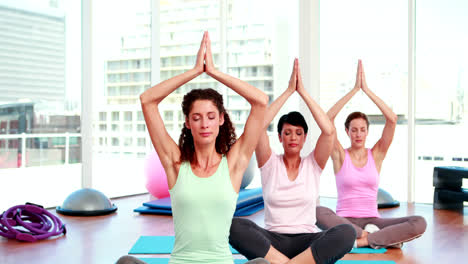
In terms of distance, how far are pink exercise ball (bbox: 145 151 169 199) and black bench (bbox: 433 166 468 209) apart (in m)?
2.71

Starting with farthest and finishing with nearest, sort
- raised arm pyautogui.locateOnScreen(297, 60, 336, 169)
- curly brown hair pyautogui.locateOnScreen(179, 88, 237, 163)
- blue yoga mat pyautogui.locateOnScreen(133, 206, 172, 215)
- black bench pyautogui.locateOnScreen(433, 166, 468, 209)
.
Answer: black bench pyautogui.locateOnScreen(433, 166, 468, 209)
blue yoga mat pyautogui.locateOnScreen(133, 206, 172, 215)
raised arm pyautogui.locateOnScreen(297, 60, 336, 169)
curly brown hair pyautogui.locateOnScreen(179, 88, 237, 163)

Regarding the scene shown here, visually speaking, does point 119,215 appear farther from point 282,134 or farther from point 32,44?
point 282,134

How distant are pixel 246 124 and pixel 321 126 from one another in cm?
58

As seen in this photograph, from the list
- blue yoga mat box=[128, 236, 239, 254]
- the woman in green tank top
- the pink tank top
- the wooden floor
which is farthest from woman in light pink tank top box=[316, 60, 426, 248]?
the woman in green tank top

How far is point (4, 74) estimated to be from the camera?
4301 mm

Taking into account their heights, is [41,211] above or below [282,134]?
below

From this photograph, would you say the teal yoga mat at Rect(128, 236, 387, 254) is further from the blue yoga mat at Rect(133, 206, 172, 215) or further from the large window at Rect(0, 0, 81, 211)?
the large window at Rect(0, 0, 81, 211)

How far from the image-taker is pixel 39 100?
461 cm

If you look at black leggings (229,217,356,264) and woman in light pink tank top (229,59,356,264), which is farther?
woman in light pink tank top (229,59,356,264)

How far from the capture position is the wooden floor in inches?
117

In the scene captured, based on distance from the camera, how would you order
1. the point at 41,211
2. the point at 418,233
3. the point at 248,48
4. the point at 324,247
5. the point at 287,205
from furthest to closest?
the point at 248,48
the point at 41,211
the point at 418,233
the point at 287,205
the point at 324,247

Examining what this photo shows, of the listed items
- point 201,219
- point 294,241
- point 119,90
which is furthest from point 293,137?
point 119,90

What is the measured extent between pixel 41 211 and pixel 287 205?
215cm

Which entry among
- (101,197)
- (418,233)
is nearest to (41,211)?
(101,197)
